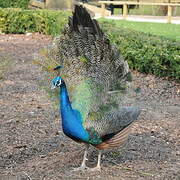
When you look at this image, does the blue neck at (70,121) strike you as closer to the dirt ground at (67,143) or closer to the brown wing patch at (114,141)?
the brown wing patch at (114,141)

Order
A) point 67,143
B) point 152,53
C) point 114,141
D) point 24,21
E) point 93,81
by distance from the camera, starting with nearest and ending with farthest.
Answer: point 114,141 < point 93,81 < point 67,143 < point 152,53 < point 24,21

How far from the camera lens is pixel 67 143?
19.6 ft

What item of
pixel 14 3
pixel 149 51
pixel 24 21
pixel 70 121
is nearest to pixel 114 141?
pixel 70 121

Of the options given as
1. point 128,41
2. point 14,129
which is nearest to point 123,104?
point 14,129

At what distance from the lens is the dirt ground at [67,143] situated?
4973 millimetres

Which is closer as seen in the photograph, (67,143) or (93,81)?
(93,81)

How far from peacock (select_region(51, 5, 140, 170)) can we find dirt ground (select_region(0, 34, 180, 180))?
34cm

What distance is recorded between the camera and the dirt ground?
16.3 feet

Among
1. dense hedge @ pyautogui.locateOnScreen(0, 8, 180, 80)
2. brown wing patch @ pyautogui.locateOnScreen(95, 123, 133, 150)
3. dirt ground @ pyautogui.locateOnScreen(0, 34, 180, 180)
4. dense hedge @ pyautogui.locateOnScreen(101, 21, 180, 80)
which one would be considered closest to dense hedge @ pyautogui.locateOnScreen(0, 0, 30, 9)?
dense hedge @ pyautogui.locateOnScreen(0, 8, 180, 80)

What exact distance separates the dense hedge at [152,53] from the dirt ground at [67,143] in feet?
1.86

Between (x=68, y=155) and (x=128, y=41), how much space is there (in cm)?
670

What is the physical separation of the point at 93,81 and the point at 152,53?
570 centimetres

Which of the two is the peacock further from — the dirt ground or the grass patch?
the grass patch

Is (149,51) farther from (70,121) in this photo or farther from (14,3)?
(14,3)
